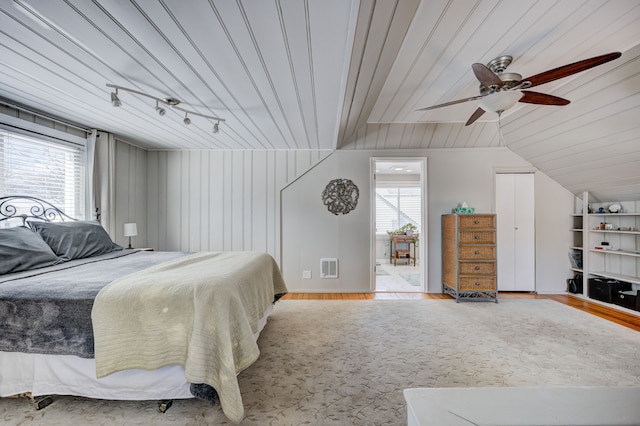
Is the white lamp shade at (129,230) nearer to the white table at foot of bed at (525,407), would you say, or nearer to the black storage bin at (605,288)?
the white table at foot of bed at (525,407)

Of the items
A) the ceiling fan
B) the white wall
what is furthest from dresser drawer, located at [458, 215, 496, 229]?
the ceiling fan

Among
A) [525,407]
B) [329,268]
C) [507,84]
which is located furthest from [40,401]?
[507,84]

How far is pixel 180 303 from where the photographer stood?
1648 millimetres

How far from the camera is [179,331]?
1.64 metres

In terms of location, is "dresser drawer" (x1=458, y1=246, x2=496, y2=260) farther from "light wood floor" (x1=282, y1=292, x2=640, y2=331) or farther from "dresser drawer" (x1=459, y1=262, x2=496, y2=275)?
"light wood floor" (x1=282, y1=292, x2=640, y2=331)

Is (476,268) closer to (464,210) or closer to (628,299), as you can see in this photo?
(464,210)

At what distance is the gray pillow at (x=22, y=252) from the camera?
2.10 metres

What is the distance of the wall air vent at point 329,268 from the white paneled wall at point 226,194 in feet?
2.44

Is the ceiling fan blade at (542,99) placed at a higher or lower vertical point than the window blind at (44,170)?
higher

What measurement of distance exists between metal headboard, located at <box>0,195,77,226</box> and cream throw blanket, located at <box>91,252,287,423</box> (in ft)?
A: 6.51

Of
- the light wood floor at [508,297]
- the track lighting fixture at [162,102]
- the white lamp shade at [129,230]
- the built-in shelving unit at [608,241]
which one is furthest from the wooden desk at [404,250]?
the white lamp shade at [129,230]

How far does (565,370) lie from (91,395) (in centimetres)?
332

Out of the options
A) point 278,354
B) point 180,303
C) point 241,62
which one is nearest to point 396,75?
point 241,62

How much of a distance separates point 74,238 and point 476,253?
15.5 feet
